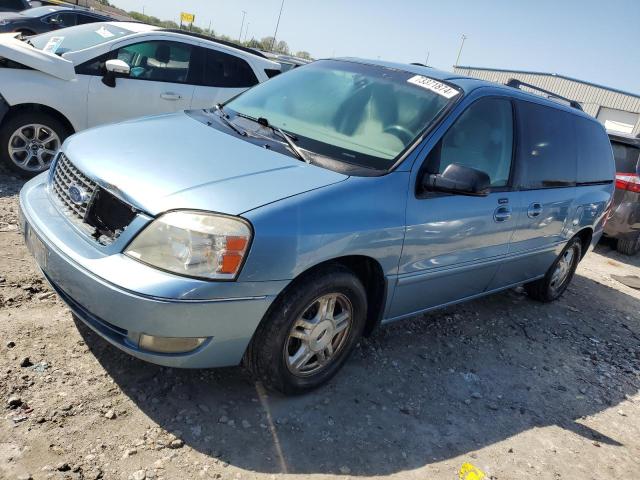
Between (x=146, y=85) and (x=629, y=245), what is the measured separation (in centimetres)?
731

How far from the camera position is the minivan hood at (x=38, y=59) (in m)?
5.23

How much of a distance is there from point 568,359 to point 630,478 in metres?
1.40

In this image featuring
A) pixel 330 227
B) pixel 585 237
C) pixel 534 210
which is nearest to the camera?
pixel 330 227

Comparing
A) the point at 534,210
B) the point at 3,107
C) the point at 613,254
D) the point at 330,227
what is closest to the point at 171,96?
the point at 3,107

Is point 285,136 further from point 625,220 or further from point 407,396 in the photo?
point 625,220

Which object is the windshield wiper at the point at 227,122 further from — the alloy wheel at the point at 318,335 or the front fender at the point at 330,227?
the alloy wheel at the point at 318,335

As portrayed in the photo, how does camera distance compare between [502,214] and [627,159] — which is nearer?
[502,214]

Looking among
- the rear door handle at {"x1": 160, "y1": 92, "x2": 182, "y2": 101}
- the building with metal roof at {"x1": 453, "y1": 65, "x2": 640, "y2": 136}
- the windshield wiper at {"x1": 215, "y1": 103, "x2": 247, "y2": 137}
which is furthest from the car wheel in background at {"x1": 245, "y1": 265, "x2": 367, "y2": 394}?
the building with metal roof at {"x1": 453, "y1": 65, "x2": 640, "y2": 136}

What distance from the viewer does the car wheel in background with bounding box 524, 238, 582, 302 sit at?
17.1ft

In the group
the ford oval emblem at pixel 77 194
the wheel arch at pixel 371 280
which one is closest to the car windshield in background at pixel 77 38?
the ford oval emblem at pixel 77 194

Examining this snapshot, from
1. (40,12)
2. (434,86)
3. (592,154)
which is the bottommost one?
(40,12)

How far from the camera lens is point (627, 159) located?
8.12 m

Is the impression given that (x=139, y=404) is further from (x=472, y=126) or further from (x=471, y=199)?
(x=472, y=126)

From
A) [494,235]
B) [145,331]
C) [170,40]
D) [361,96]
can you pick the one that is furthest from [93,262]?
[170,40]
